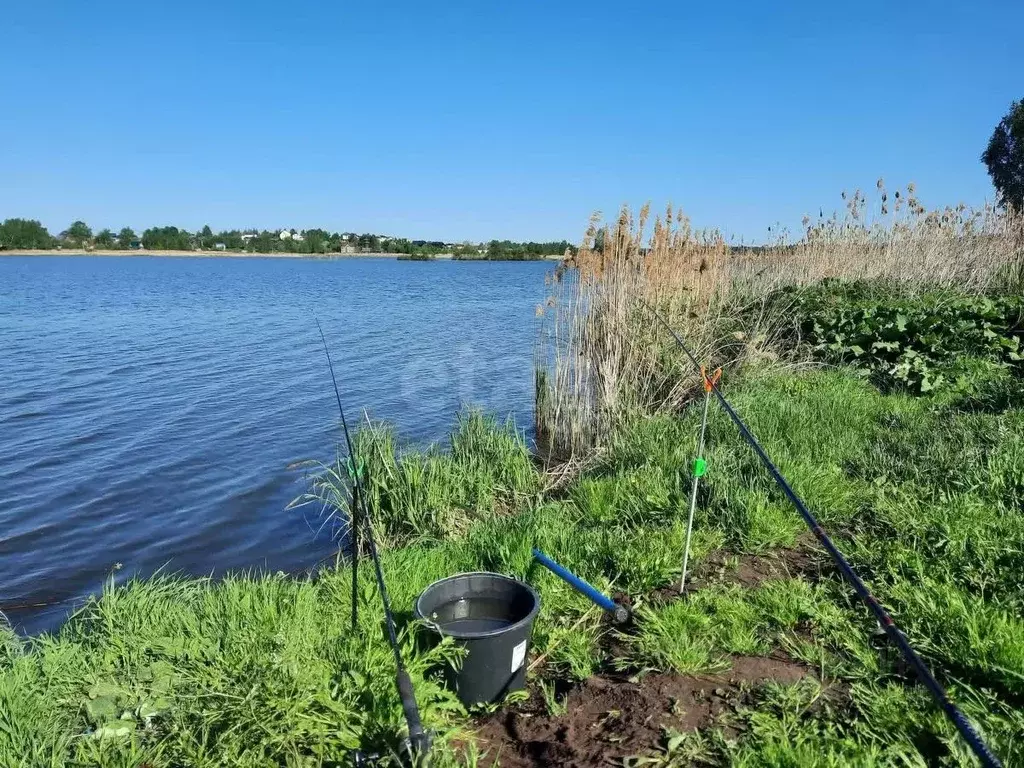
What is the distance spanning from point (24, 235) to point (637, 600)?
119680mm

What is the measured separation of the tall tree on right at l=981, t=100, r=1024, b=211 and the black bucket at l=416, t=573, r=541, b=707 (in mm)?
36596

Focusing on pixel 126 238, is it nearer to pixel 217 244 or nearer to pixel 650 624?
pixel 217 244

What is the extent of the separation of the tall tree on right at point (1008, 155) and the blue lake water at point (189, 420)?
26703 mm

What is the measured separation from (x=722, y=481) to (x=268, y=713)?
3.30 metres

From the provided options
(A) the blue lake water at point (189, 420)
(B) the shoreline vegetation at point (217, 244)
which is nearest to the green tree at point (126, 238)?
(B) the shoreline vegetation at point (217, 244)

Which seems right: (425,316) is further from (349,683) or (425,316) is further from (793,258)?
(349,683)

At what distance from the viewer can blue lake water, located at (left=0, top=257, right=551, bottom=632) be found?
612cm

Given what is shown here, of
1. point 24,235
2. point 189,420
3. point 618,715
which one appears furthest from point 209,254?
point 618,715

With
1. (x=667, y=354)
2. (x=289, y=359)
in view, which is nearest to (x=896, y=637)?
(x=667, y=354)

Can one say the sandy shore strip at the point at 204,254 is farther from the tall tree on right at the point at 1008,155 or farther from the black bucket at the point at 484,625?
the black bucket at the point at 484,625

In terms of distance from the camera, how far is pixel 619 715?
2795 millimetres

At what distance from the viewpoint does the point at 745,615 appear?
3402 millimetres

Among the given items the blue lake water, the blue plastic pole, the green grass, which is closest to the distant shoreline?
the blue lake water

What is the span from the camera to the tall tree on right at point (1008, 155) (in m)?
32.2
